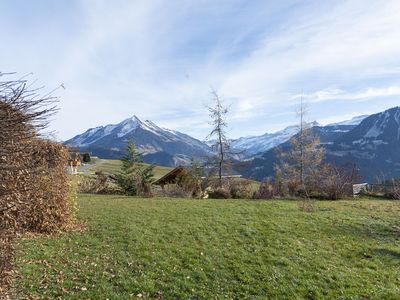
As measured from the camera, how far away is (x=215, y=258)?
11.9m

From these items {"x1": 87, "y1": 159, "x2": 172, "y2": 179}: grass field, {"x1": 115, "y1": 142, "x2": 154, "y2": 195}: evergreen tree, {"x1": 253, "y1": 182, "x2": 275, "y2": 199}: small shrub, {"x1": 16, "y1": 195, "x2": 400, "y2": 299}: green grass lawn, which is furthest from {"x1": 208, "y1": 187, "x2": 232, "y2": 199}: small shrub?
{"x1": 87, "y1": 159, "x2": 172, "y2": 179}: grass field

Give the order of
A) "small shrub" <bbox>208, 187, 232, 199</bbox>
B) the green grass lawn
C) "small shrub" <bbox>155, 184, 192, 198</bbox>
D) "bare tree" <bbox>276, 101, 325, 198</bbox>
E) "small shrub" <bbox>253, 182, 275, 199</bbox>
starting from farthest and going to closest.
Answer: "bare tree" <bbox>276, 101, 325, 198</bbox>
"small shrub" <bbox>208, 187, 232, 199</bbox>
"small shrub" <bbox>155, 184, 192, 198</bbox>
"small shrub" <bbox>253, 182, 275, 199</bbox>
the green grass lawn

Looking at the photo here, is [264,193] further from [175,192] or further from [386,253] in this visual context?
[386,253]

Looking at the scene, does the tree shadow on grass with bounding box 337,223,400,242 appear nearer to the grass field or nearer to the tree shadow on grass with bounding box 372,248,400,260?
the tree shadow on grass with bounding box 372,248,400,260

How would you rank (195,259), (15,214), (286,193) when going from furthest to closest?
(286,193), (195,259), (15,214)

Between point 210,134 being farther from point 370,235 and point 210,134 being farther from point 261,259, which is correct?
point 261,259

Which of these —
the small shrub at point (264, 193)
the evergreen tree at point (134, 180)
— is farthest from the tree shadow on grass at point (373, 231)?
the evergreen tree at point (134, 180)

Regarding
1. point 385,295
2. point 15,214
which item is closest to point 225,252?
point 385,295

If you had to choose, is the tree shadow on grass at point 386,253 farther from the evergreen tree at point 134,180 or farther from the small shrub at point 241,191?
the evergreen tree at point 134,180

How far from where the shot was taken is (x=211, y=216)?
1808 cm

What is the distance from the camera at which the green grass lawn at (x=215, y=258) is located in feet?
31.8

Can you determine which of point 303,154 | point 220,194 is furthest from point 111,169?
point 220,194

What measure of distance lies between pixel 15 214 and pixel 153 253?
4.73 m

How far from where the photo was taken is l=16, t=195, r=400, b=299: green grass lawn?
9.70 meters
